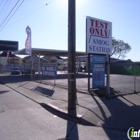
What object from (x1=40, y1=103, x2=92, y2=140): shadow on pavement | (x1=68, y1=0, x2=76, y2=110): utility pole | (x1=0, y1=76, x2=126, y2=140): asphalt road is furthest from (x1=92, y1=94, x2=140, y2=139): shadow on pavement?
(x1=68, y1=0, x2=76, y2=110): utility pole

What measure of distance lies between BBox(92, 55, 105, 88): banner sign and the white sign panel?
19.8 inches

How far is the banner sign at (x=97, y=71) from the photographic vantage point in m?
12.2

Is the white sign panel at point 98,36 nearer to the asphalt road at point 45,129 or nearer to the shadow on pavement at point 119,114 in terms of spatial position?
the shadow on pavement at point 119,114

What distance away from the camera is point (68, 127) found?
6.07m

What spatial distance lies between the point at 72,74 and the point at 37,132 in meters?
3.11

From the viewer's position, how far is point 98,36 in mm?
11898

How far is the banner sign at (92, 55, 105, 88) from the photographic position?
12207 millimetres

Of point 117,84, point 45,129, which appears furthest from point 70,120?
point 117,84

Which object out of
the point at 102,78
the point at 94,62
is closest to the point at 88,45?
the point at 94,62

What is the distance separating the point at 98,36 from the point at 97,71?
2.21 m

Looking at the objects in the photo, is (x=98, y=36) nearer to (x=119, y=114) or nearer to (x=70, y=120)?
(x=119, y=114)

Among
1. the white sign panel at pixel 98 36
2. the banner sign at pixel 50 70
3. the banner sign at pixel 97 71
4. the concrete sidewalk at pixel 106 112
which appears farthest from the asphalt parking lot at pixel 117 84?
the concrete sidewalk at pixel 106 112

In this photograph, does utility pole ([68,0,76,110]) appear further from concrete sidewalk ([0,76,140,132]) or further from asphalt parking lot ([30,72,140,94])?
asphalt parking lot ([30,72,140,94])

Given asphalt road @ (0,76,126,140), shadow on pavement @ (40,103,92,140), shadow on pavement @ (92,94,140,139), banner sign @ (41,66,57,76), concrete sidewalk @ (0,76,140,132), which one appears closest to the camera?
Answer: asphalt road @ (0,76,126,140)
